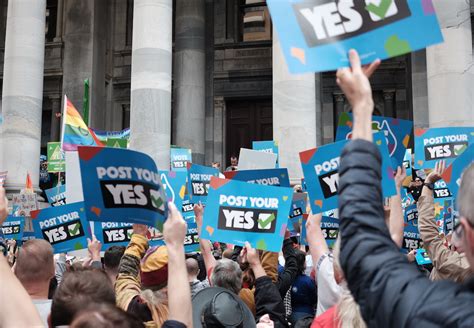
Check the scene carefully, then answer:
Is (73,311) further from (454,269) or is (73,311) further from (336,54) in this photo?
(454,269)

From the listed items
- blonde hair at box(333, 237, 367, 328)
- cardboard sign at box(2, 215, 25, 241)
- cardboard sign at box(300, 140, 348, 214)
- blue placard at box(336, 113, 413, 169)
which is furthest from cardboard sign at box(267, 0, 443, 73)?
cardboard sign at box(2, 215, 25, 241)

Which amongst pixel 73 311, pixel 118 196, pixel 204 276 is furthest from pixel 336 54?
pixel 204 276

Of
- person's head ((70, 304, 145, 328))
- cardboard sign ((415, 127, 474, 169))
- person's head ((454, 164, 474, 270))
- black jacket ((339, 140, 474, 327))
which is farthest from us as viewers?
cardboard sign ((415, 127, 474, 169))

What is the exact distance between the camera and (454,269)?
4371 millimetres

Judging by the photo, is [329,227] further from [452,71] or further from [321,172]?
[452,71]

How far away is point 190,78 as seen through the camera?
23.2 m

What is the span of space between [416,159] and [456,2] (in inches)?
348

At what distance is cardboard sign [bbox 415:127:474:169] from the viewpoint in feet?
26.6

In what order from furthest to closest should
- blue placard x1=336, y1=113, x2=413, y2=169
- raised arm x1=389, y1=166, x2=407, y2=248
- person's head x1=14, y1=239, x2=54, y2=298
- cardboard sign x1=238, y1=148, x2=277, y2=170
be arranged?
cardboard sign x1=238, y1=148, x2=277, y2=170
blue placard x1=336, y1=113, x2=413, y2=169
person's head x1=14, y1=239, x2=54, y2=298
raised arm x1=389, y1=166, x2=407, y2=248

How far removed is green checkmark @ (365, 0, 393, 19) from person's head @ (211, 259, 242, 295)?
235cm

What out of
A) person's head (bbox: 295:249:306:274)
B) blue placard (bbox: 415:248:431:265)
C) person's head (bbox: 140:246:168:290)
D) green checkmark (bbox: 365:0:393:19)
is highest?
green checkmark (bbox: 365:0:393:19)

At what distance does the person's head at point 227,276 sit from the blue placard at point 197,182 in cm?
412

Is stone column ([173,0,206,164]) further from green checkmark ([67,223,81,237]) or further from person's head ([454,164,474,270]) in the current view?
person's head ([454,164,474,270])

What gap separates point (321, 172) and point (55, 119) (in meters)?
21.1
